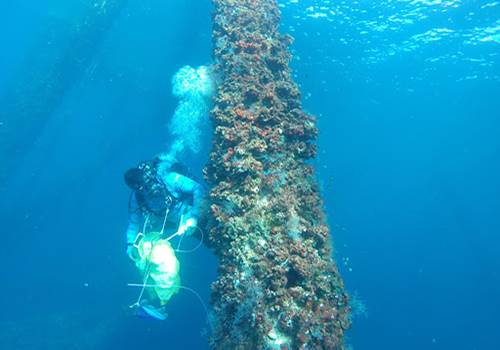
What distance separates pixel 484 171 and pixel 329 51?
31.4m

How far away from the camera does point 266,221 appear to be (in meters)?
5.22

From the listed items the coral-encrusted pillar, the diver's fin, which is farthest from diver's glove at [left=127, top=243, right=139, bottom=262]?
the coral-encrusted pillar

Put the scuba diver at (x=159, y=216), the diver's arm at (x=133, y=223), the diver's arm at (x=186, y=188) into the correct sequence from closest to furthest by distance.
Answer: the scuba diver at (x=159, y=216) → the diver's arm at (x=186, y=188) → the diver's arm at (x=133, y=223)

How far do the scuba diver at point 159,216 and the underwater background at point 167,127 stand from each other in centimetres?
302

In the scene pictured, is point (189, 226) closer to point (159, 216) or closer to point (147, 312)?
point (159, 216)

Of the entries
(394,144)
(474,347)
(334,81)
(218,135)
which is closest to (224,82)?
(218,135)

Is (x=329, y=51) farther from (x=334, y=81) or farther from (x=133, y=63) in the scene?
(x=133, y=63)

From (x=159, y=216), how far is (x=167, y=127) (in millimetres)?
30039

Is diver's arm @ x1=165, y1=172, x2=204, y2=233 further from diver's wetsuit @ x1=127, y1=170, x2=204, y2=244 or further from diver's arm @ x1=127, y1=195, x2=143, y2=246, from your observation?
diver's arm @ x1=127, y1=195, x2=143, y2=246

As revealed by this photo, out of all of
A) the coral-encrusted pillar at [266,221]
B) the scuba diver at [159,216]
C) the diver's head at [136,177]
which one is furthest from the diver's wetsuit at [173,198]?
the coral-encrusted pillar at [266,221]

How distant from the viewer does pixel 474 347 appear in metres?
46.6

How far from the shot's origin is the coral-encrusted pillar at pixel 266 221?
425 cm

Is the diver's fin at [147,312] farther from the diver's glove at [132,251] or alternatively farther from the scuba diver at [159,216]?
the diver's glove at [132,251]

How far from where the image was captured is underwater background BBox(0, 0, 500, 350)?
20.4 m
